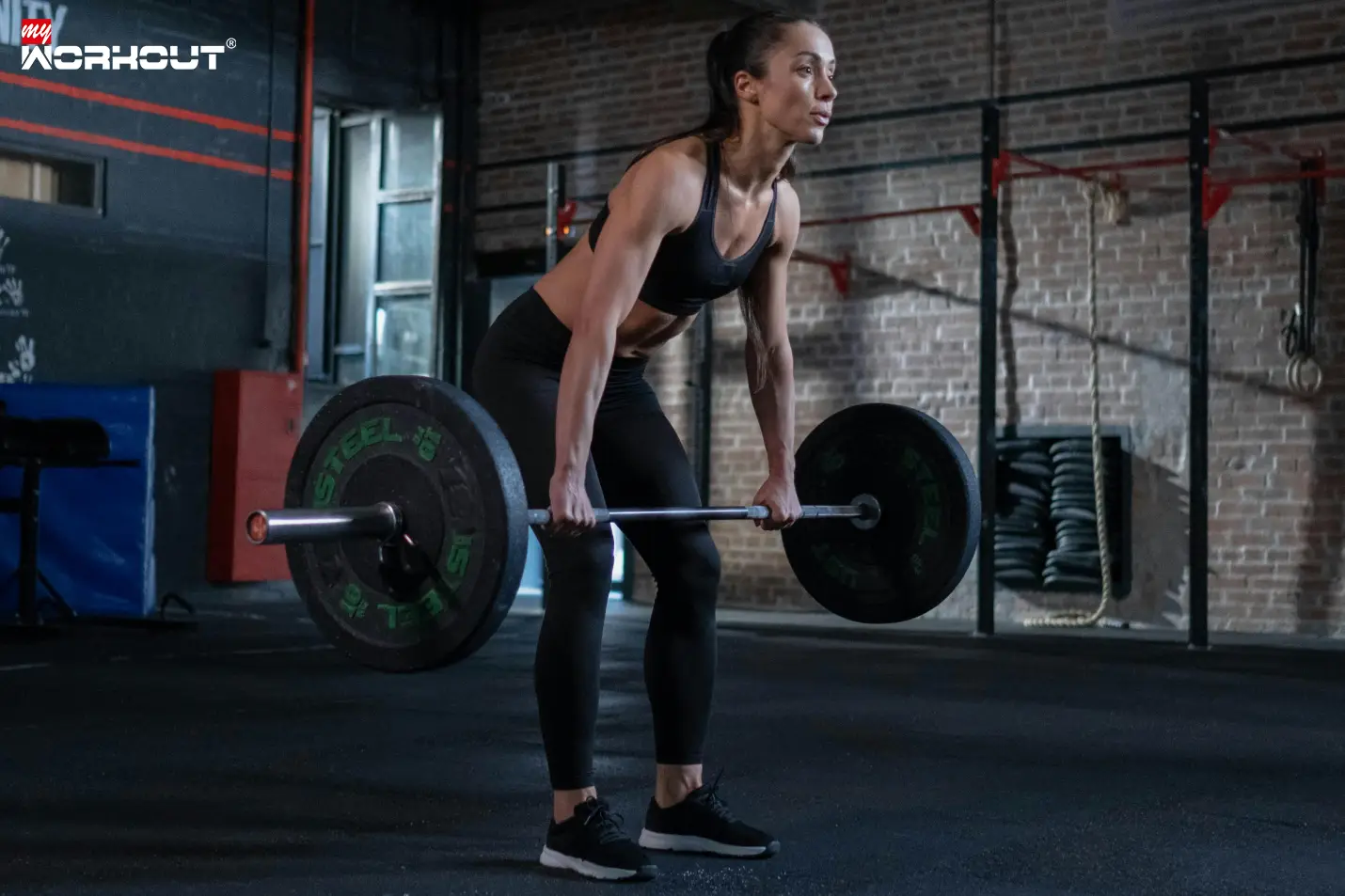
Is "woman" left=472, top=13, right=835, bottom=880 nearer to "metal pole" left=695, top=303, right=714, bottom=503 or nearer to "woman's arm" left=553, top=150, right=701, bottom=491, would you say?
"woman's arm" left=553, top=150, right=701, bottom=491

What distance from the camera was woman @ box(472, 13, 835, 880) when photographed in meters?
2.03

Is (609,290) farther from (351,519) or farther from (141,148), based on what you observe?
(141,148)

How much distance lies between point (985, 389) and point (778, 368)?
3.91 metres

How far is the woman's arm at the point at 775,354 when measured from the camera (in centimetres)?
228

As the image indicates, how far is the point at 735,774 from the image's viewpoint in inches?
116

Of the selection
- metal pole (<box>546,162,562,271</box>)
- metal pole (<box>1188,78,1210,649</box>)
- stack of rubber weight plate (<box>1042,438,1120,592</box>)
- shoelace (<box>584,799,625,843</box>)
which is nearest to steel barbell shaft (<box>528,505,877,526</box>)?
shoelace (<box>584,799,625,843</box>)

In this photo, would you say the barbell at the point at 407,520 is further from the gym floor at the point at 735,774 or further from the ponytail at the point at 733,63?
the ponytail at the point at 733,63

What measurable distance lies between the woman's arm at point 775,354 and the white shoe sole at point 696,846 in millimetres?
529

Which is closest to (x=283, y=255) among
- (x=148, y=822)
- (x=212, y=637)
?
(x=212, y=637)

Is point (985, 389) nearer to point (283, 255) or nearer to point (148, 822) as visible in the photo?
point (283, 255)

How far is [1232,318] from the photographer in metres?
6.42

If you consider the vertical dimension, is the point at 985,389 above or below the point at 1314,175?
below

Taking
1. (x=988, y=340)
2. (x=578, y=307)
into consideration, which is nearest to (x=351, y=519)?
(x=578, y=307)

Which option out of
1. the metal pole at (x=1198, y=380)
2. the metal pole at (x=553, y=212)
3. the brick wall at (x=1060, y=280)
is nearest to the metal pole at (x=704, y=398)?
the brick wall at (x=1060, y=280)
